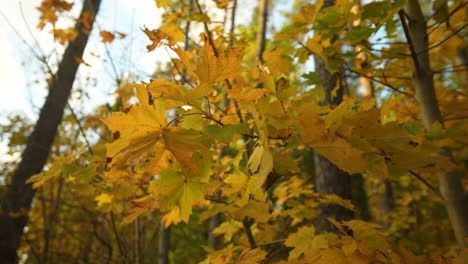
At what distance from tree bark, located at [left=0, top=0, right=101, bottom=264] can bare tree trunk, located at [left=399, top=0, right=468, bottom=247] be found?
3032 mm

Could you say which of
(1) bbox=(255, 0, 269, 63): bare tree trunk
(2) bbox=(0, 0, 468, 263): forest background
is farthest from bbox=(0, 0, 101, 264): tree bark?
(1) bbox=(255, 0, 269, 63): bare tree trunk

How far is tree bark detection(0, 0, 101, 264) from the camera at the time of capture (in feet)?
10.0

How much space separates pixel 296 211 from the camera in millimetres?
1507

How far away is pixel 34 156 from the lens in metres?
3.48

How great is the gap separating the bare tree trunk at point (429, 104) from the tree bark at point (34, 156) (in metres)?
3.03

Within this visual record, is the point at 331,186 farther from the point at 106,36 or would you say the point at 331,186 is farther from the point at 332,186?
the point at 106,36

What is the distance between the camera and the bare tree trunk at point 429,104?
113cm

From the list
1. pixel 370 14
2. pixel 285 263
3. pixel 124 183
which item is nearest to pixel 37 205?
pixel 124 183

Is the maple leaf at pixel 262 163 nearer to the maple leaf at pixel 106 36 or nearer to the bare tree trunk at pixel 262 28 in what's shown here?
the maple leaf at pixel 106 36

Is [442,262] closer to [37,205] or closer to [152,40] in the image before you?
[152,40]

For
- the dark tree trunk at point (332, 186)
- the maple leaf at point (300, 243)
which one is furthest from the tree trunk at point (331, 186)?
the maple leaf at point (300, 243)

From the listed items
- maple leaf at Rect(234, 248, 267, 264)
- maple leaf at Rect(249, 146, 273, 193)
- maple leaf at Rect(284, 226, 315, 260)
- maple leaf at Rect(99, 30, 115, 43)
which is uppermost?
maple leaf at Rect(99, 30, 115, 43)

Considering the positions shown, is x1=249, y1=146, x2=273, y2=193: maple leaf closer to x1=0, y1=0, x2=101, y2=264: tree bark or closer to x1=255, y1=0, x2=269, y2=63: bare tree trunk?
x1=0, y1=0, x2=101, y2=264: tree bark

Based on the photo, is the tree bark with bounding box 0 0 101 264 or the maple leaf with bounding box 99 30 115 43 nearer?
the maple leaf with bounding box 99 30 115 43
